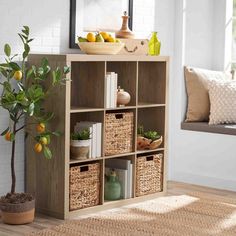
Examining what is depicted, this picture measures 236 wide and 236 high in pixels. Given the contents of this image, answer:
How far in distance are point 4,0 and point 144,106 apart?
4.48 ft

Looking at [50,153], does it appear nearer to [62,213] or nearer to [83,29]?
[62,213]

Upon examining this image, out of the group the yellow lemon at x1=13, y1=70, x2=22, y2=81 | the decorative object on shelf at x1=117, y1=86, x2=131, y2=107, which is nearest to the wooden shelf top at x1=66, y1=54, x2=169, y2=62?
the decorative object on shelf at x1=117, y1=86, x2=131, y2=107

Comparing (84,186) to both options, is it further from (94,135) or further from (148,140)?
(148,140)

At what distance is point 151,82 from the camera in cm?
548

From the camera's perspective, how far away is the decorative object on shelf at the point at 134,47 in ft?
16.9

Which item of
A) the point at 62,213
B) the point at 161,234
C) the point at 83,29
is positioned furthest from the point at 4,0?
the point at 161,234

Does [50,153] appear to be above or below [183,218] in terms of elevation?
above

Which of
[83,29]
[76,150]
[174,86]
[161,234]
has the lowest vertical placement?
[161,234]

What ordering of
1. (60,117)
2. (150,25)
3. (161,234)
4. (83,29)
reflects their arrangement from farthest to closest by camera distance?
(150,25), (83,29), (60,117), (161,234)

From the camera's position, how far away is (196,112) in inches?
236

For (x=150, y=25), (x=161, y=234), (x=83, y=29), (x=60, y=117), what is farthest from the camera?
(x=150, y=25)

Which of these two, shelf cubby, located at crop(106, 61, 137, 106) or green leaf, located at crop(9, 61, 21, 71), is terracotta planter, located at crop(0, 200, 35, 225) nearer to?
green leaf, located at crop(9, 61, 21, 71)

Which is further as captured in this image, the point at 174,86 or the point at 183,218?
the point at 174,86

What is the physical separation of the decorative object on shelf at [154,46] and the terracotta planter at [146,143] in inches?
28.8
